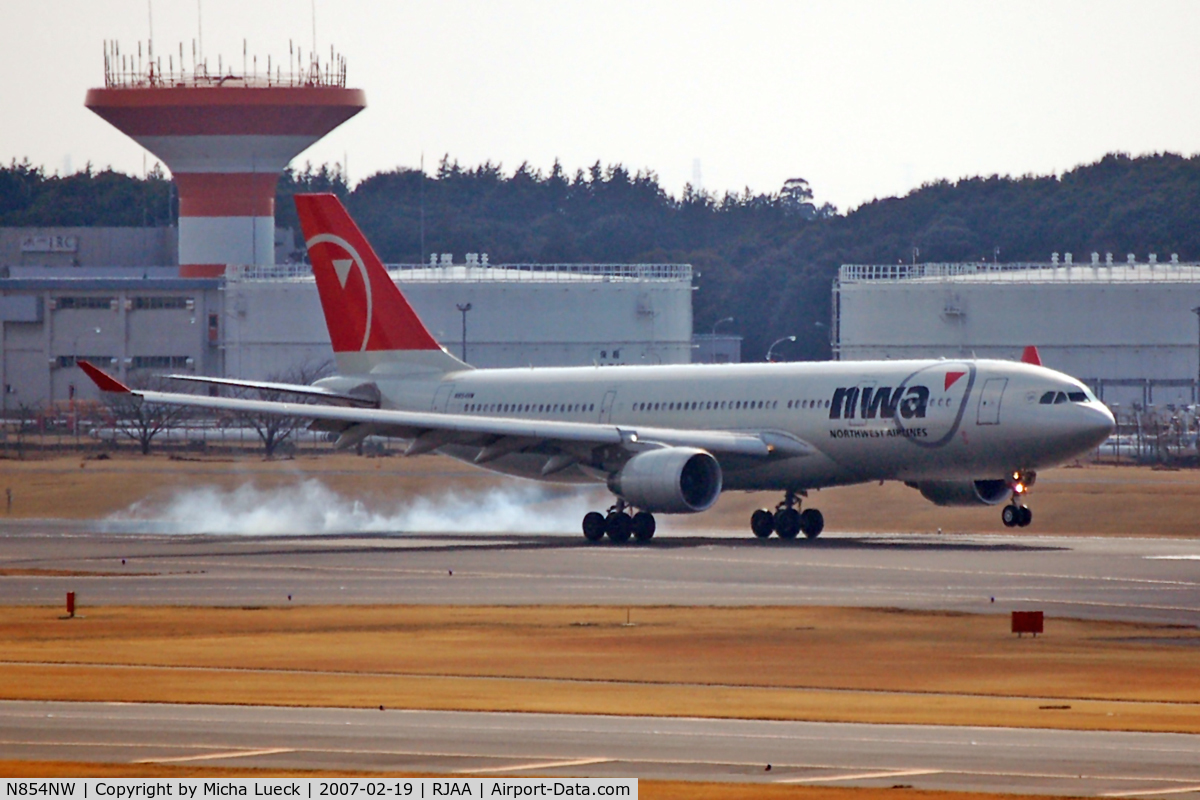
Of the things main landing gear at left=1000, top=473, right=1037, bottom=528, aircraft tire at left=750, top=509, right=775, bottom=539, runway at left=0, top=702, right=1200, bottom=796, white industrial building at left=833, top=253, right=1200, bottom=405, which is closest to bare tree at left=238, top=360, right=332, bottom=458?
aircraft tire at left=750, top=509, right=775, bottom=539

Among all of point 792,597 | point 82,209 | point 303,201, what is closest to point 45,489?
point 303,201

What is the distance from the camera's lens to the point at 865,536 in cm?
5453

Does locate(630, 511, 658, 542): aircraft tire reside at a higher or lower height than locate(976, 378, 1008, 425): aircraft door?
lower

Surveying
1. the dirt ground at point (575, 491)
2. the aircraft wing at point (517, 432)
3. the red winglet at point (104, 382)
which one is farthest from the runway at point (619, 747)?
the dirt ground at point (575, 491)

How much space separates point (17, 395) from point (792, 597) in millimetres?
102676

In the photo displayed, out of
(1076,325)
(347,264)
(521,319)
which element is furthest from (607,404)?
(521,319)

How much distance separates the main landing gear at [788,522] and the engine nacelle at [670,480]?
9.33 ft

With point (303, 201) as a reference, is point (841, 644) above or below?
below

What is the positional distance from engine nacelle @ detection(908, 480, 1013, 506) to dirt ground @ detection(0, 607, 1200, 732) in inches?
758

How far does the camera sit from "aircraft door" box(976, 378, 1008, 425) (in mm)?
48250

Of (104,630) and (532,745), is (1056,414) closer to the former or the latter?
(104,630)

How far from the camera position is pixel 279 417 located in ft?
213

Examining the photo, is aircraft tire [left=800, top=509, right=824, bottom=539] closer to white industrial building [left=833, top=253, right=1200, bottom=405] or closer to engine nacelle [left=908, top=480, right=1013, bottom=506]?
engine nacelle [left=908, top=480, right=1013, bottom=506]

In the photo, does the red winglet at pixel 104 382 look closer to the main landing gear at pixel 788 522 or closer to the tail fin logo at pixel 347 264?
the tail fin logo at pixel 347 264
